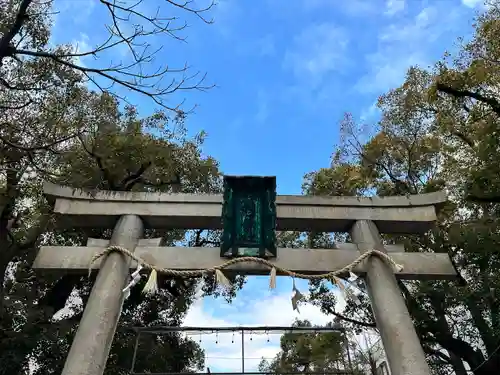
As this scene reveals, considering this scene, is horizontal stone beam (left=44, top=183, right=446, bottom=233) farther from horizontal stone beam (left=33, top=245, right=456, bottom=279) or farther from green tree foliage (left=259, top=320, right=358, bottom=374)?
green tree foliage (left=259, top=320, right=358, bottom=374)

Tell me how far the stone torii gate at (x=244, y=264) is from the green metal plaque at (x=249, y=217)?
0.66 feet

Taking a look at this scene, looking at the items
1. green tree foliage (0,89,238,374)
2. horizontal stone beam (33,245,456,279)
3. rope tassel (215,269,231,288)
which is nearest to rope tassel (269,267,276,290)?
horizontal stone beam (33,245,456,279)

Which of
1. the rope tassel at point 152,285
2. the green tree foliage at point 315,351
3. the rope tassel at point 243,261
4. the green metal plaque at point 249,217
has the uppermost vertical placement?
the green tree foliage at point 315,351

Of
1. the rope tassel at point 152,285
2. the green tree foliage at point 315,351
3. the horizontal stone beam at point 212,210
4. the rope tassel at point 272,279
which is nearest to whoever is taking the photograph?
the rope tassel at point 152,285

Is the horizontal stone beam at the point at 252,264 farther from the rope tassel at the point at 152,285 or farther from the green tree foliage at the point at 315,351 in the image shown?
the green tree foliage at the point at 315,351

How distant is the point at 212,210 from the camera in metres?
5.76

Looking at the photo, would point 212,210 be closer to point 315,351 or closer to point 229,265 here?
point 229,265

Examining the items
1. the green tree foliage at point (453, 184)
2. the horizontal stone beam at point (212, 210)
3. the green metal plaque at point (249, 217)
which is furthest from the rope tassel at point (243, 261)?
the green tree foliage at point (453, 184)

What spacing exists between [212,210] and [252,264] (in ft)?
3.34

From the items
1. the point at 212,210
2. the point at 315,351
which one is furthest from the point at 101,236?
the point at 315,351

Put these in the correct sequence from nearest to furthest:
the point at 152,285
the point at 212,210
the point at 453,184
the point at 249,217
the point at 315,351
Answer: the point at 152,285
the point at 249,217
the point at 212,210
the point at 453,184
the point at 315,351

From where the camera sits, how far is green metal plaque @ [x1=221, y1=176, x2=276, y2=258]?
209 inches

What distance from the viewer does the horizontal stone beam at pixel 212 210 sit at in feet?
18.6

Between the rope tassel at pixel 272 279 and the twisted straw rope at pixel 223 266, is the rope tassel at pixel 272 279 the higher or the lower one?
the lower one
